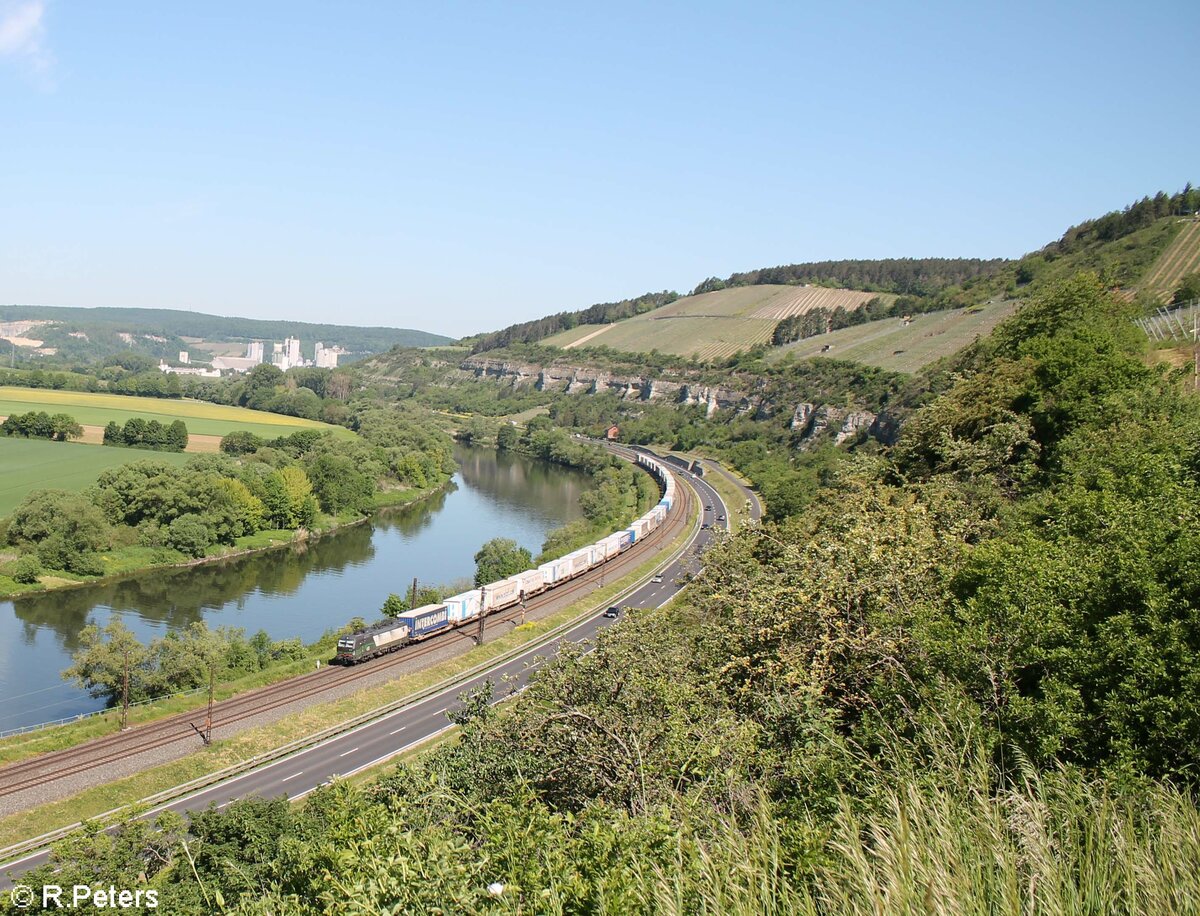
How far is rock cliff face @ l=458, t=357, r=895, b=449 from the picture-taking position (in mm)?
69375

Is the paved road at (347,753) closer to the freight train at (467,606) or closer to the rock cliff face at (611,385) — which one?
the freight train at (467,606)

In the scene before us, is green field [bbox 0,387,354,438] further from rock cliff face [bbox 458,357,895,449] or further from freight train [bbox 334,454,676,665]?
freight train [bbox 334,454,676,665]

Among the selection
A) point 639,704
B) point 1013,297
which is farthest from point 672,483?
point 639,704

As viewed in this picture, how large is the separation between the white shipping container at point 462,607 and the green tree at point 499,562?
7142 millimetres

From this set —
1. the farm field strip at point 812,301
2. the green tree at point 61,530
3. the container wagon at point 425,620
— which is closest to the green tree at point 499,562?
the container wagon at point 425,620

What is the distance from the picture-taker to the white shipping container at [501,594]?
35.3 m

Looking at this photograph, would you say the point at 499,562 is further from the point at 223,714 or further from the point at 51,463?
the point at 51,463

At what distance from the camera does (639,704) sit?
11.3 meters

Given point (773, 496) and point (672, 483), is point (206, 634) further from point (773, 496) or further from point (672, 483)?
point (672, 483)

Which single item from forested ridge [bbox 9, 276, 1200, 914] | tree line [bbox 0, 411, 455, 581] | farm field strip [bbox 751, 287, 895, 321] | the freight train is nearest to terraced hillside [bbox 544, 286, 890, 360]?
farm field strip [bbox 751, 287, 895, 321]

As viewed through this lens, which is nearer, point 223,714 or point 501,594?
point 223,714

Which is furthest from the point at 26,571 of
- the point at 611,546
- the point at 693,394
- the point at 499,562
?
the point at 693,394

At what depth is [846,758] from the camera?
8.71m
